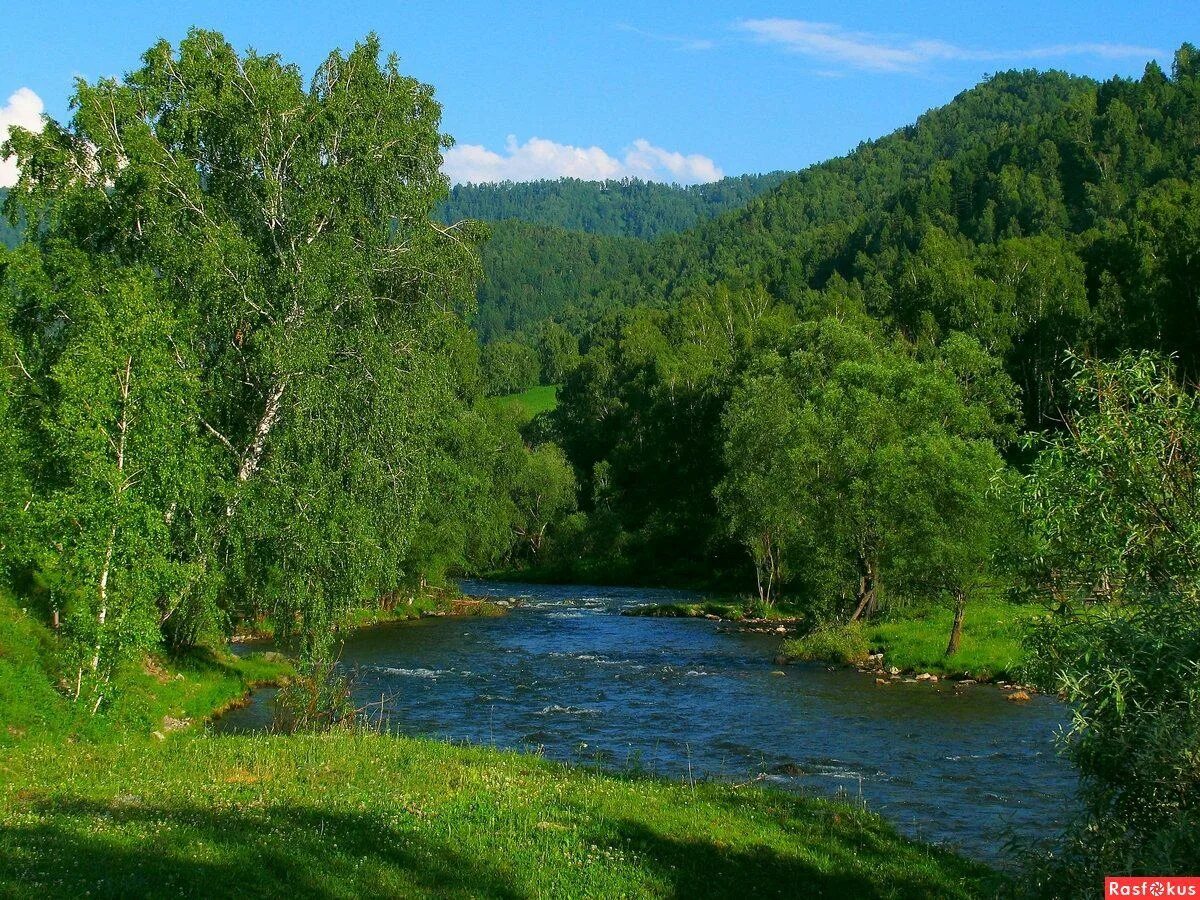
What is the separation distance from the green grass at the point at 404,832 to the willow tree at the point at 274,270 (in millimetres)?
8417

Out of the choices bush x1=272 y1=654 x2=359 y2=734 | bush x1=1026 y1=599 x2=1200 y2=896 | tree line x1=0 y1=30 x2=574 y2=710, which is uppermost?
tree line x1=0 y1=30 x2=574 y2=710

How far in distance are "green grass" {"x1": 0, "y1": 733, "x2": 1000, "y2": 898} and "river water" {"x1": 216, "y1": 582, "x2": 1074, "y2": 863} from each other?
3.47m

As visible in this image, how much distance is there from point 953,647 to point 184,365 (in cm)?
3266

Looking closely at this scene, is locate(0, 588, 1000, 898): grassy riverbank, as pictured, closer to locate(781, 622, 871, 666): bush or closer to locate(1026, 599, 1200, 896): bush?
locate(1026, 599, 1200, 896): bush

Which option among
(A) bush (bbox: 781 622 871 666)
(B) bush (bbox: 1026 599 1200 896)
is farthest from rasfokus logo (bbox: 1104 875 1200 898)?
(A) bush (bbox: 781 622 871 666)

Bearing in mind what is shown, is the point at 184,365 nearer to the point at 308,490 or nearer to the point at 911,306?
the point at 308,490

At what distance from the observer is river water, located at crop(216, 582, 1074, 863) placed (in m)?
25.5

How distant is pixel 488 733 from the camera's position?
31.4 meters

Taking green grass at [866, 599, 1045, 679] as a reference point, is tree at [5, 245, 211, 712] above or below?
above

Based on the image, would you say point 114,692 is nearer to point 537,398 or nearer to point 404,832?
point 404,832

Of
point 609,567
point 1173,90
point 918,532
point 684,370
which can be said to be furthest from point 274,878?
point 1173,90

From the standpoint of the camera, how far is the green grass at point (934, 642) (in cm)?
4309

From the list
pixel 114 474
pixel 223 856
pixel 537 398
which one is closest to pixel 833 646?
pixel 114 474

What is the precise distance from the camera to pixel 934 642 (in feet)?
153
